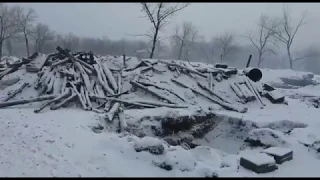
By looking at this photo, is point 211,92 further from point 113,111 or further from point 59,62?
point 59,62

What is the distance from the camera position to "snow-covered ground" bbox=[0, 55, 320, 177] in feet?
17.4

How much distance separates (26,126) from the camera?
7.26m

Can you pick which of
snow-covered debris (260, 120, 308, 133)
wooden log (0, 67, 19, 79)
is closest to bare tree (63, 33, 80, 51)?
wooden log (0, 67, 19, 79)

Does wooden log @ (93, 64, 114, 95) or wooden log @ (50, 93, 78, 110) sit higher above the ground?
wooden log @ (93, 64, 114, 95)

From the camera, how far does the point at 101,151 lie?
6.04 m

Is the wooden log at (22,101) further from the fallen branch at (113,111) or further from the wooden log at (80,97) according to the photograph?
the fallen branch at (113,111)

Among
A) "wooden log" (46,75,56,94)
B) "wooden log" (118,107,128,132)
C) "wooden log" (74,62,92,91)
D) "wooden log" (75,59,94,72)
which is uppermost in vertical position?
"wooden log" (75,59,94,72)

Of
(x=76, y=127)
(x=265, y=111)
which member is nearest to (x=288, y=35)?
(x=265, y=111)

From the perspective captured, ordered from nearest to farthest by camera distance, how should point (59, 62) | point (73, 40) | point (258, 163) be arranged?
1. point (258, 163)
2. point (59, 62)
3. point (73, 40)

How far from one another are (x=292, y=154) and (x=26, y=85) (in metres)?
10.5

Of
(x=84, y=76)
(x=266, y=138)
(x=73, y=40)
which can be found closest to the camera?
(x=266, y=138)

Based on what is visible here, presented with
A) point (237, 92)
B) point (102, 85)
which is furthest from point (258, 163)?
point (102, 85)

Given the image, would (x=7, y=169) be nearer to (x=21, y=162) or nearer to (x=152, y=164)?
(x=21, y=162)

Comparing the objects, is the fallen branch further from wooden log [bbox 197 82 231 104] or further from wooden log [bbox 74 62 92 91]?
wooden log [bbox 197 82 231 104]
